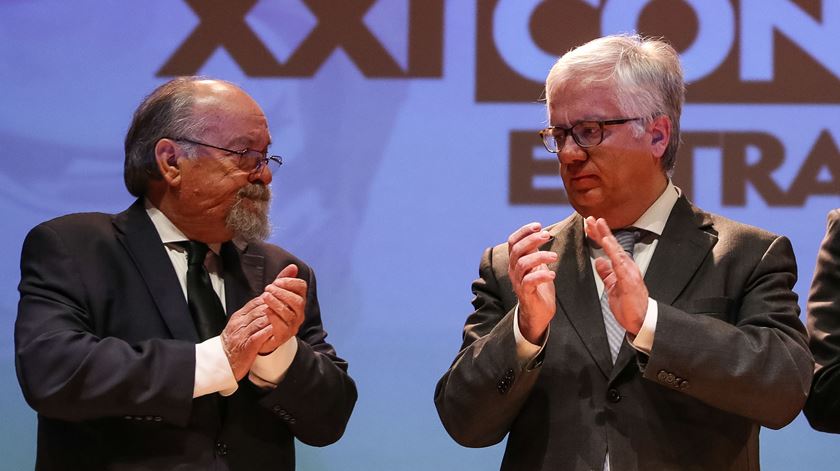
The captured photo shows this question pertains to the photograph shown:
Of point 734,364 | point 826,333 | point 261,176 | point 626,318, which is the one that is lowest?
point 826,333

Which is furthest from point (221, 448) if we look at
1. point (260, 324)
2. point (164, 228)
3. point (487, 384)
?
point (487, 384)

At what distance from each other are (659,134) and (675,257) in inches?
13.1

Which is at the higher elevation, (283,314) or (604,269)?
(604,269)

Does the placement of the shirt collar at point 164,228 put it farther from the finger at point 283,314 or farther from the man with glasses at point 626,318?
the man with glasses at point 626,318

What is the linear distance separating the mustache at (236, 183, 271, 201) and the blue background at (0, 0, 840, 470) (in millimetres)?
1052

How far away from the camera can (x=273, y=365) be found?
309 cm

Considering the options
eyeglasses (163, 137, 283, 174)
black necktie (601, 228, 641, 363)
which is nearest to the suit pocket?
black necktie (601, 228, 641, 363)

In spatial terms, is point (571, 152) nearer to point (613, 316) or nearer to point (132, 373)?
point (613, 316)

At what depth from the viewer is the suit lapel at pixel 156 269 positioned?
3125mm

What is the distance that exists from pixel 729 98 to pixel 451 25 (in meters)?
1.04

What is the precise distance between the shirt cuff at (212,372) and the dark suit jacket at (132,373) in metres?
0.03

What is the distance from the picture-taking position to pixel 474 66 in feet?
14.7

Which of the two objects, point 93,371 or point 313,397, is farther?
point 313,397

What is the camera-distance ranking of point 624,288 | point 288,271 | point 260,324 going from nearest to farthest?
point 624,288 → point 260,324 → point 288,271
